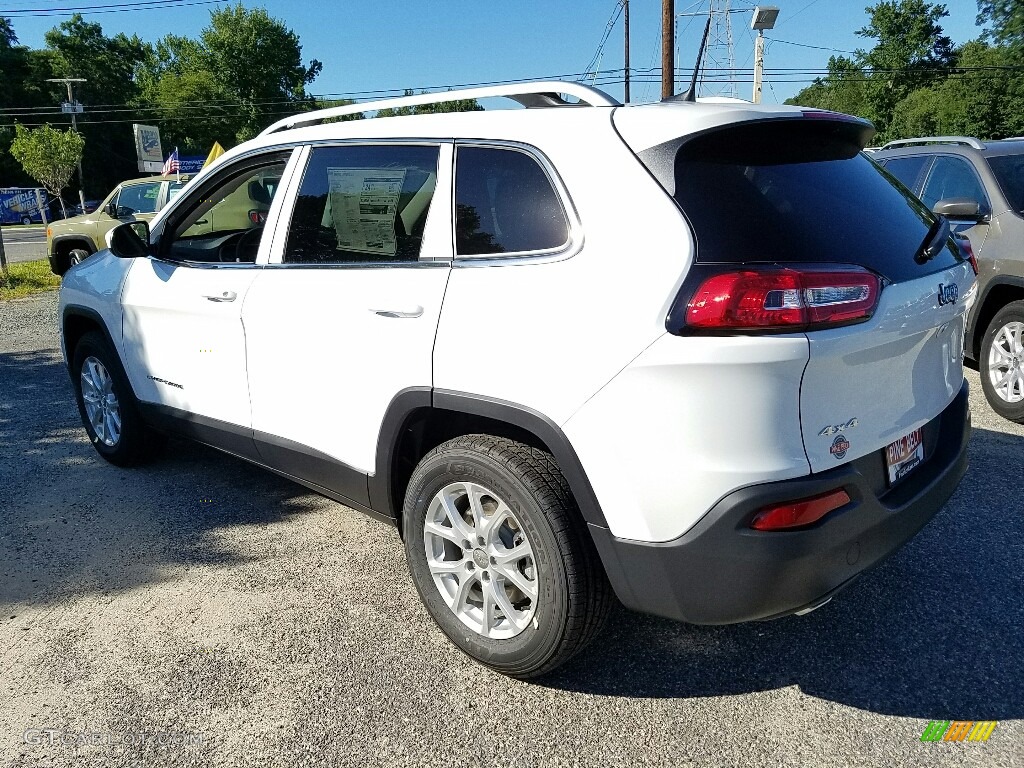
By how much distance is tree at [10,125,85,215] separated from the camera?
18.7 metres

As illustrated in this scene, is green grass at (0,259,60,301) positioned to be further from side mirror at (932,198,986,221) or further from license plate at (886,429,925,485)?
license plate at (886,429,925,485)

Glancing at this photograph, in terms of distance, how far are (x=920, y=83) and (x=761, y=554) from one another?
3162 inches

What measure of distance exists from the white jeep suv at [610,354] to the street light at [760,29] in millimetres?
19522

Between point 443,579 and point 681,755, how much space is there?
981mm

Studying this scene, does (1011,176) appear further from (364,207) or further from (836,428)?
(364,207)

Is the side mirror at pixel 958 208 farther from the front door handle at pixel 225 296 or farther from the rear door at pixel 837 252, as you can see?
the front door handle at pixel 225 296

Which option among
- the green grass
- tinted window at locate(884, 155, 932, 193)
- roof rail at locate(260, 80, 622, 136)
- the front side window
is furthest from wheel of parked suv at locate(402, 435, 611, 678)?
the green grass

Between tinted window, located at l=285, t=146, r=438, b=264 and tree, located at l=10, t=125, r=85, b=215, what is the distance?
19.3 metres

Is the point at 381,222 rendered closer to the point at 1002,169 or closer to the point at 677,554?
the point at 677,554

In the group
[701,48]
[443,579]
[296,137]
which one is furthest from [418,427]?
[701,48]

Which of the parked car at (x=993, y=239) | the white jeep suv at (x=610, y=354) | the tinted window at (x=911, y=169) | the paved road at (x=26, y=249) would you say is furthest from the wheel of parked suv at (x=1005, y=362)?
the paved road at (x=26, y=249)

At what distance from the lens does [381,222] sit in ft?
9.73

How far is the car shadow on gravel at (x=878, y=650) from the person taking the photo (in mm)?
2508

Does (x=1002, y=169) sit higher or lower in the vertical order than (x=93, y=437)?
higher
